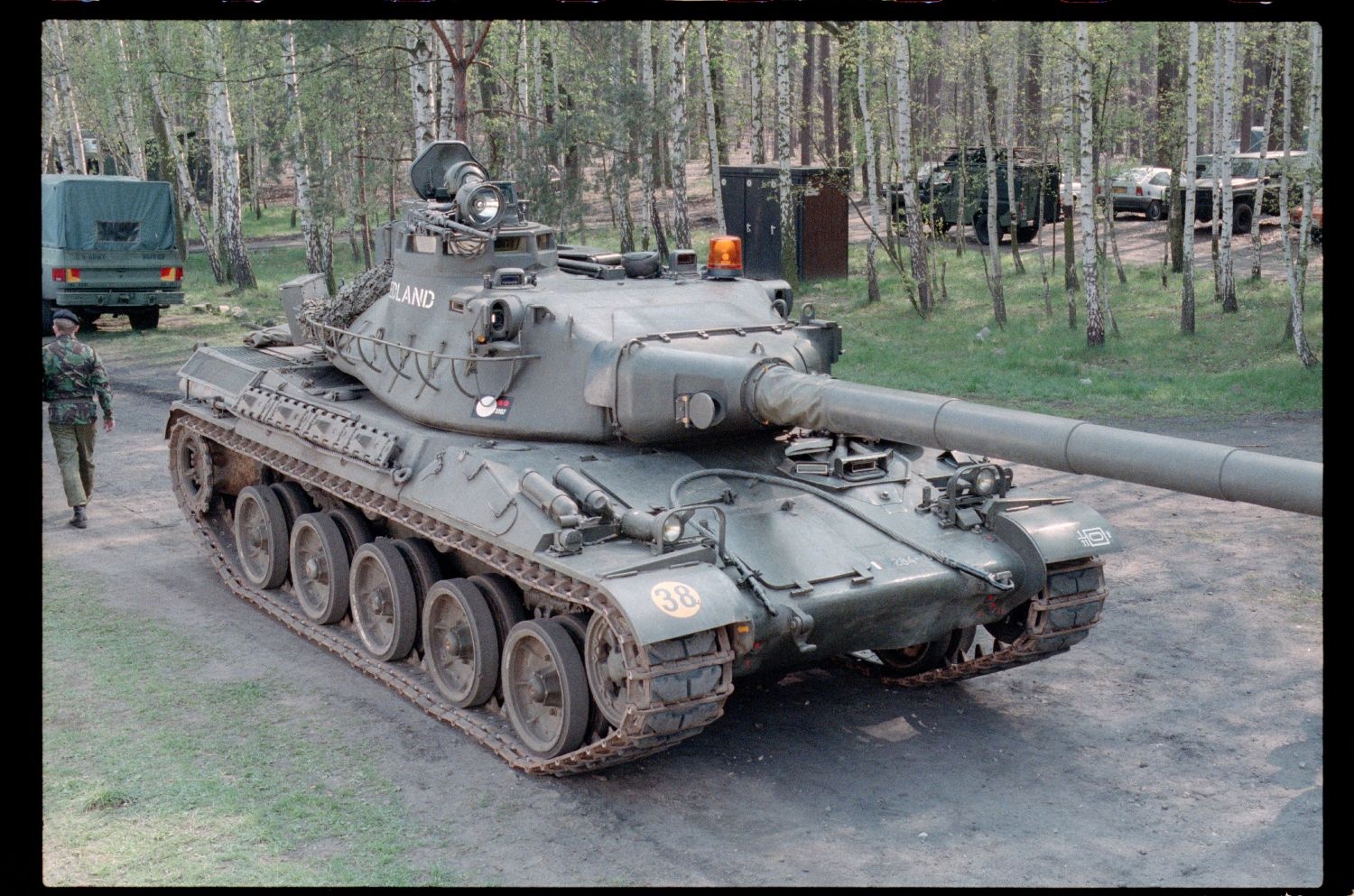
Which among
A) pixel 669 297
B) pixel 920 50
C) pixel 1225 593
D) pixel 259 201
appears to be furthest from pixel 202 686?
pixel 259 201

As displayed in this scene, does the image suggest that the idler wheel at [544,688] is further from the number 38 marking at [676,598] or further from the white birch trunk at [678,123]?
the white birch trunk at [678,123]

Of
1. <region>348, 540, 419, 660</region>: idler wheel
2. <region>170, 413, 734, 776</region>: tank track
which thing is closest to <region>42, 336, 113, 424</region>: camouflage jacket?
<region>170, 413, 734, 776</region>: tank track

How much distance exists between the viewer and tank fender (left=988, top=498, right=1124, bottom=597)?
28.4ft

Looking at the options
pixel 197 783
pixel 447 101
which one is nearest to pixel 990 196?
pixel 447 101

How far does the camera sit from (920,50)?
30.0m

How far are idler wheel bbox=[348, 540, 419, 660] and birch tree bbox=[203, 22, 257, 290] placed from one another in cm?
1756

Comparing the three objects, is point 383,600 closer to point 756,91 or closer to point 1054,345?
point 1054,345

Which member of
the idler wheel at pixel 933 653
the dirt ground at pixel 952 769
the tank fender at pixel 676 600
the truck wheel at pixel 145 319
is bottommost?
the dirt ground at pixel 952 769

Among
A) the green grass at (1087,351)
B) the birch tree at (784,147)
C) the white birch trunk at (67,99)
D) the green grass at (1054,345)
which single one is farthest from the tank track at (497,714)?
the white birch trunk at (67,99)

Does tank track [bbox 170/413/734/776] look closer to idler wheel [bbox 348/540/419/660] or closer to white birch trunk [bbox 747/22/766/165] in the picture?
idler wheel [bbox 348/540/419/660]

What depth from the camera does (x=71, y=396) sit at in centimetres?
1316

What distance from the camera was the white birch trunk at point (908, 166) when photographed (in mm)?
21047

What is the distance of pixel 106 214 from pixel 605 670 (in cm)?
1850

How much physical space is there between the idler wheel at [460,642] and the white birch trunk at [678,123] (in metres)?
14.0
